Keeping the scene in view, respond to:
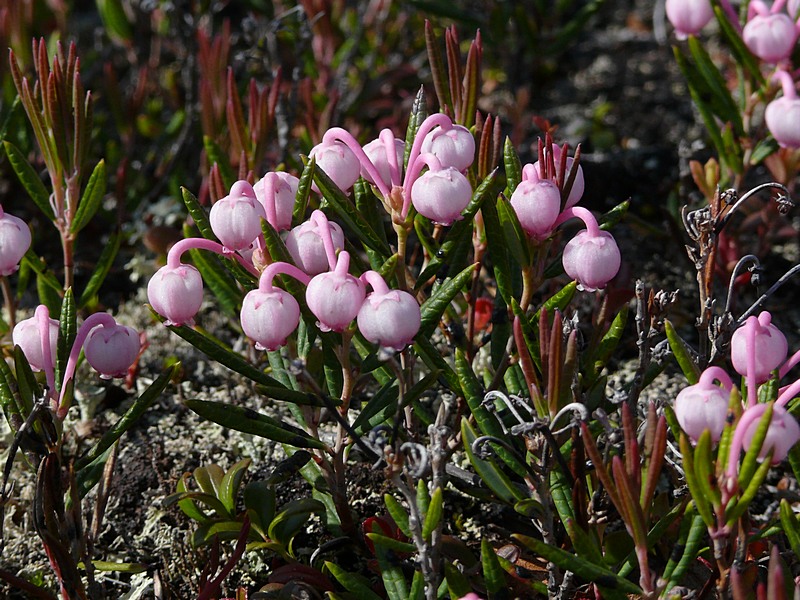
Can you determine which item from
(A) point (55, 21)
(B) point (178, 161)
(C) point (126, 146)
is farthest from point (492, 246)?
(A) point (55, 21)

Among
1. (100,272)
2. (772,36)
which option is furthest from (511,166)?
(100,272)

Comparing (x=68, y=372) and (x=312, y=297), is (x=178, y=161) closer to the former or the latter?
(x=68, y=372)

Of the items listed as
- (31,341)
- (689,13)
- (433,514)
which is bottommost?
(433,514)

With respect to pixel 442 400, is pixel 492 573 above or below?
below

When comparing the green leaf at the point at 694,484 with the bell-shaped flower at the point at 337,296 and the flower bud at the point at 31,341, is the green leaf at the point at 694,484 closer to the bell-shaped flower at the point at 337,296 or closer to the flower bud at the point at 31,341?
the bell-shaped flower at the point at 337,296

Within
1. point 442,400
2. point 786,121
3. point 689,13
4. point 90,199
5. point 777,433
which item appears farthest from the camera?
point 689,13

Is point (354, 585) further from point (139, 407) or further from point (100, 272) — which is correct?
point (100, 272)

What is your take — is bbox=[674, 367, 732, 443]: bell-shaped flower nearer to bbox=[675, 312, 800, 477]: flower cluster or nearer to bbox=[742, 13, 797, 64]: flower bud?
bbox=[675, 312, 800, 477]: flower cluster

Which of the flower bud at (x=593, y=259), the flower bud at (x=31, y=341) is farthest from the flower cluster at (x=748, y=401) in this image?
the flower bud at (x=31, y=341)
